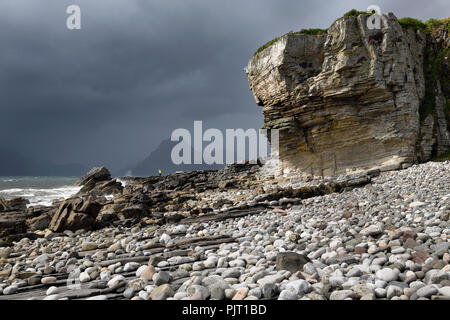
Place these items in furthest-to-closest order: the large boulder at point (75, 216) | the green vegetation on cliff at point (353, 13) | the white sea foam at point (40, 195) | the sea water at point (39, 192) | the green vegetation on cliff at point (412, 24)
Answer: the sea water at point (39, 192) → the white sea foam at point (40, 195) → the green vegetation on cliff at point (412, 24) → the green vegetation on cliff at point (353, 13) → the large boulder at point (75, 216)

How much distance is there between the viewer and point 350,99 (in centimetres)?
2297

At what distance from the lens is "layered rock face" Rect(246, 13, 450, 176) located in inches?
841

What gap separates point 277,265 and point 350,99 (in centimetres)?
2237

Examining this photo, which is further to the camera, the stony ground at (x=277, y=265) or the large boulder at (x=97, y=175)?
the large boulder at (x=97, y=175)

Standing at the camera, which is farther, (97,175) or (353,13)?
(97,175)

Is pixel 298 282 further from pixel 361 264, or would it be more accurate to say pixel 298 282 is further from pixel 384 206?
pixel 384 206

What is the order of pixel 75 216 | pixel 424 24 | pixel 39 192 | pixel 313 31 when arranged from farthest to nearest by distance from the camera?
pixel 39 192
pixel 424 24
pixel 313 31
pixel 75 216

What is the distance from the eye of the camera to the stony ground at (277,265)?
3086 mm

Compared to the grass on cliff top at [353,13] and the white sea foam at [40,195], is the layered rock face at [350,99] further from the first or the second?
the white sea foam at [40,195]

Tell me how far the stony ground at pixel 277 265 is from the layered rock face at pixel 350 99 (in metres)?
A: 16.4

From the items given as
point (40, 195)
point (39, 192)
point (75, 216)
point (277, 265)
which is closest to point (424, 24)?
point (277, 265)

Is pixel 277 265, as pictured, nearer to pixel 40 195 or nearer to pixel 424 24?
pixel 424 24

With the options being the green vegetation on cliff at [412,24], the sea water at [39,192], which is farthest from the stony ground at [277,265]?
the green vegetation on cliff at [412,24]
